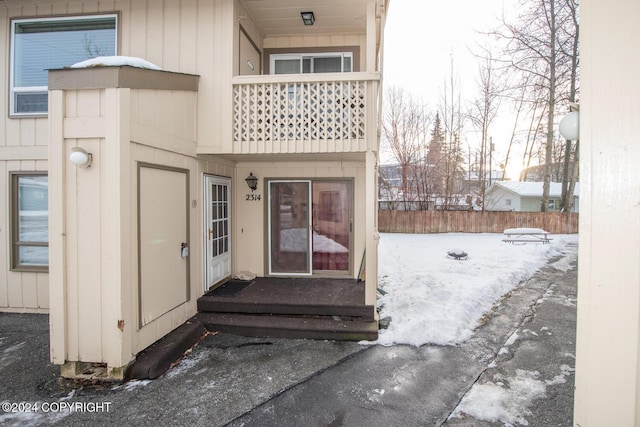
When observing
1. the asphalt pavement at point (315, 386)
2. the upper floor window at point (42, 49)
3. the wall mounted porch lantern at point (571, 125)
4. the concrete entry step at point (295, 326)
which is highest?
the upper floor window at point (42, 49)

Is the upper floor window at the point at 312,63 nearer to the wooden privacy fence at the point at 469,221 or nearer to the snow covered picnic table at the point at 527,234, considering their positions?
the snow covered picnic table at the point at 527,234

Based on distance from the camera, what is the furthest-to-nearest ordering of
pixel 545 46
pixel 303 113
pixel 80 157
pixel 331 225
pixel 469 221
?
pixel 469 221, pixel 545 46, pixel 331 225, pixel 303 113, pixel 80 157

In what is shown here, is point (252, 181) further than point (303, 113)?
Yes

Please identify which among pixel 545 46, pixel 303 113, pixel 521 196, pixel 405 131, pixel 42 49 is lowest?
pixel 521 196

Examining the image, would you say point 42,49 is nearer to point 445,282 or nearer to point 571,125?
point 571,125

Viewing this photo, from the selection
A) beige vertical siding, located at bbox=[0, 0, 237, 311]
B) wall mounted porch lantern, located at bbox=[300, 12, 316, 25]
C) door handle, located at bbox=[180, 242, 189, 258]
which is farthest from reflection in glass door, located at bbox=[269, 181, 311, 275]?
wall mounted porch lantern, located at bbox=[300, 12, 316, 25]

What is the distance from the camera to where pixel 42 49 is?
19.2 feet

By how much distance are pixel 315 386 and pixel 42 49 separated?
7.02 meters

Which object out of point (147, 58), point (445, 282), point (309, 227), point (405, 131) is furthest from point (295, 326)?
point (405, 131)

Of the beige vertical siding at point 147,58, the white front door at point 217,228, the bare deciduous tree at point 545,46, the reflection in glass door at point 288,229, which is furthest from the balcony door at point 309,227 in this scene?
the bare deciduous tree at point 545,46

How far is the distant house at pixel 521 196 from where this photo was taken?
86.7ft

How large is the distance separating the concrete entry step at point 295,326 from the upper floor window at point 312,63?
16.1ft

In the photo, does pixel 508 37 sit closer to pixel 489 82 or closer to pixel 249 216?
pixel 489 82

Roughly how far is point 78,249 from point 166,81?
92.2 inches
